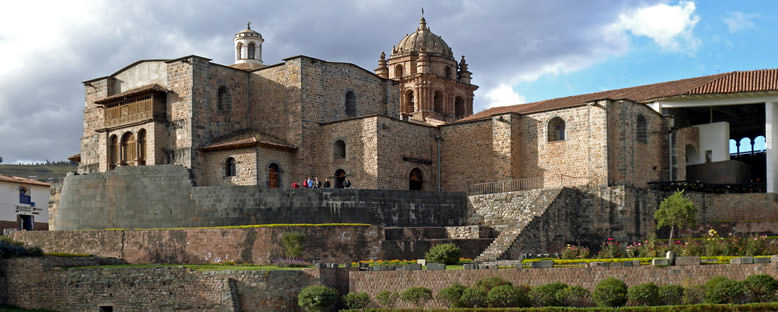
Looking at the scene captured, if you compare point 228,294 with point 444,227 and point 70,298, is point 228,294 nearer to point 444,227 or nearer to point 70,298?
point 70,298

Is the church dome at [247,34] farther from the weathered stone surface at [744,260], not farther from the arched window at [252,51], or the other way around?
the weathered stone surface at [744,260]

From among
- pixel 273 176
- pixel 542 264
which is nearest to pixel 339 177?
pixel 273 176

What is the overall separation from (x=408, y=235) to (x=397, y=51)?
104 feet

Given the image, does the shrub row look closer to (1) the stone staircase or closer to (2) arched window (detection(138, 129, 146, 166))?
(1) the stone staircase

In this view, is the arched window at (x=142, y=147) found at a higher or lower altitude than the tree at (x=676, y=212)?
higher

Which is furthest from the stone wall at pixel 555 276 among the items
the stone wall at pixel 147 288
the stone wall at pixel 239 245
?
the stone wall at pixel 239 245

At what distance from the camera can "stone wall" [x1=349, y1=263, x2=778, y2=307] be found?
75.8 ft

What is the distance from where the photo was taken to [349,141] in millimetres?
44000

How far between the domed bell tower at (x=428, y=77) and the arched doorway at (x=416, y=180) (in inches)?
560

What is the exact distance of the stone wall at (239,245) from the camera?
109ft

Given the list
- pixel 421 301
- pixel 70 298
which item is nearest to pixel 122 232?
pixel 70 298

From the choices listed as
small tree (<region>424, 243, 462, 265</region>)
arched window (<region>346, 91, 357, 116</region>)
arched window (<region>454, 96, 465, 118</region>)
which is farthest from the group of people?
arched window (<region>454, 96, 465, 118</region>)

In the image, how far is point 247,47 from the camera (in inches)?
2041

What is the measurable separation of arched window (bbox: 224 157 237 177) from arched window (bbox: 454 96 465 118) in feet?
83.8
